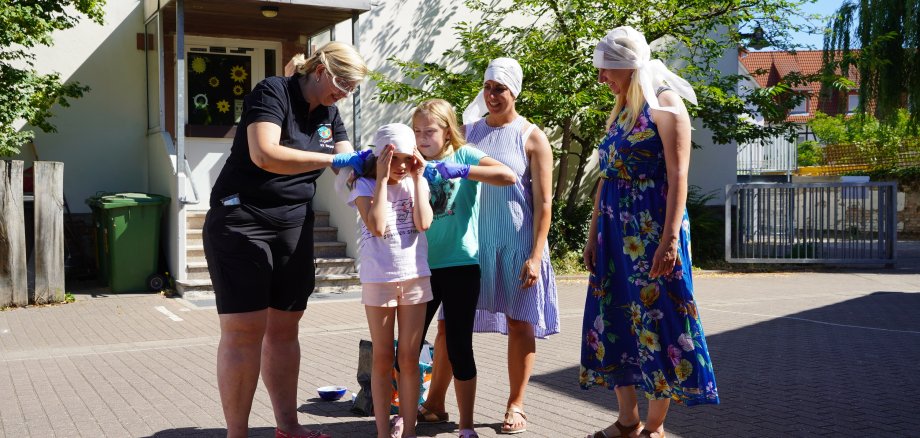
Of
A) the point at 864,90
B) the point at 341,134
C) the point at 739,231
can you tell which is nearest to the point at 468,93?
the point at 739,231

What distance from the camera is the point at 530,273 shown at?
471 centimetres

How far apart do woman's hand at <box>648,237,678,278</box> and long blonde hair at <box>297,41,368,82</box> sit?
157cm

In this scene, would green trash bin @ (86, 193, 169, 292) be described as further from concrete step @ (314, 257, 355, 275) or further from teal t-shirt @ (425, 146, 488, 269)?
teal t-shirt @ (425, 146, 488, 269)

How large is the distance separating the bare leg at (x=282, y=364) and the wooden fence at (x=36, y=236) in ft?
23.0

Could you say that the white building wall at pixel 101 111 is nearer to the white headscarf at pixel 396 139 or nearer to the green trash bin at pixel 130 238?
the green trash bin at pixel 130 238

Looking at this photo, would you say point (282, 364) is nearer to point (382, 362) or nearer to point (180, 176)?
point (382, 362)

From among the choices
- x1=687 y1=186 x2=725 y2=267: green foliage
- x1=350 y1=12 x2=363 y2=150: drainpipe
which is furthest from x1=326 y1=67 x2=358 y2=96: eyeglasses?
x1=687 y1=186 x2=725 y2=267: green foliage

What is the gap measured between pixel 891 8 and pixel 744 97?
29.2 feet

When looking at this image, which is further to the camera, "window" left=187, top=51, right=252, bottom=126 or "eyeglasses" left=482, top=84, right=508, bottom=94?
"window" left=187, top=51, right=252, bottom=126

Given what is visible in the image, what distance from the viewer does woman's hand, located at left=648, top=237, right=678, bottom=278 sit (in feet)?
13.4

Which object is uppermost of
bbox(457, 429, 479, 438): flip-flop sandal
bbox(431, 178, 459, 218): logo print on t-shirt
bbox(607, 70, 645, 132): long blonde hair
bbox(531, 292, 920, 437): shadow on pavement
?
bbox(607, 70, 645, 132): long blonde hair

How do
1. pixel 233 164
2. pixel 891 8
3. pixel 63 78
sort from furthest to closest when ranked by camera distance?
pixel 891 8
pixel 63 78
pixel 233 164

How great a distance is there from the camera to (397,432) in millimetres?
4383

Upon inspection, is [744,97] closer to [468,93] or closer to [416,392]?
[468,93]
